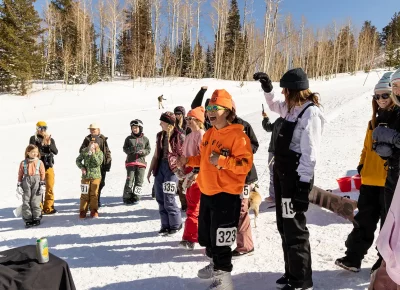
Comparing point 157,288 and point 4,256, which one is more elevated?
point 4,256

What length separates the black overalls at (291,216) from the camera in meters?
2.76

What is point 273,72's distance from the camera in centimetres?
5203

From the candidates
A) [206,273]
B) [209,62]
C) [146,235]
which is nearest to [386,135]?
[206,273]

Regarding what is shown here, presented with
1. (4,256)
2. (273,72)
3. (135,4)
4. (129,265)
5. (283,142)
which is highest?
(135,4)

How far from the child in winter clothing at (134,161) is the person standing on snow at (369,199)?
4.21m

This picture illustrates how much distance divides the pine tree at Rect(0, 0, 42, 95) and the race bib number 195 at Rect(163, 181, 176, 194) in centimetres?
2536

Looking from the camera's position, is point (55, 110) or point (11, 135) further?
point (55, 110)

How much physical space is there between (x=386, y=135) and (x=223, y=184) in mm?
1379

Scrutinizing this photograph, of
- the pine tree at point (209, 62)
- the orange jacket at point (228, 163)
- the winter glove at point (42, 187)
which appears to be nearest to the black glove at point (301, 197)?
the orange jacket at point (228, 163)

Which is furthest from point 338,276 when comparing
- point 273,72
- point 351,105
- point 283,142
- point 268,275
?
point 273,72

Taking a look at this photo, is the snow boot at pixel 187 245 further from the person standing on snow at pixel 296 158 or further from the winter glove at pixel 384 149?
the winter glove at pixel 384 149

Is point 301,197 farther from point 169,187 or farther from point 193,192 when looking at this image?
point 169,187

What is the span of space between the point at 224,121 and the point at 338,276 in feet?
6.24

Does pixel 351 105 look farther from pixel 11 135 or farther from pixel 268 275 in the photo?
pixel 11 135
